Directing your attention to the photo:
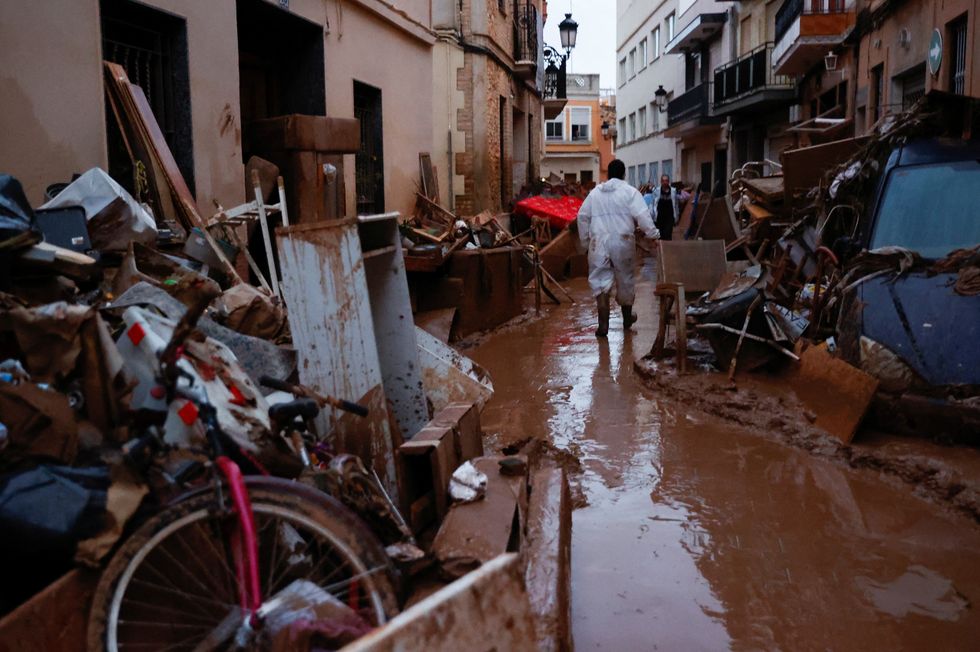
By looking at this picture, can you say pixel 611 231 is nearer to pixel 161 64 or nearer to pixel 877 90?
pixel 161 64

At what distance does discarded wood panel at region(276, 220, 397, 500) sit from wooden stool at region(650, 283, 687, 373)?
13.8 feet

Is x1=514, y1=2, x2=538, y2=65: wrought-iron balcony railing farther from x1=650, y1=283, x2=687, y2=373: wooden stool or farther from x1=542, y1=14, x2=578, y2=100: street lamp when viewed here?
x1=650, y1=283, x2=687, y2=373: wooden stool

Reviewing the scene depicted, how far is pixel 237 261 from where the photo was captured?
22.3 ft

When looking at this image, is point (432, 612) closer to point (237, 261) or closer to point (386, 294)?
point (386, 294)

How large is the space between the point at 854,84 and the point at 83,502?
1927cm

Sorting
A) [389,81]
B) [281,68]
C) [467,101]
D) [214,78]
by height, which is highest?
[467,101]

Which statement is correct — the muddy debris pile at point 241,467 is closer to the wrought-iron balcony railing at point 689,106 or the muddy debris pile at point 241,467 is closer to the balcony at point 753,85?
the balcony at point 753,85

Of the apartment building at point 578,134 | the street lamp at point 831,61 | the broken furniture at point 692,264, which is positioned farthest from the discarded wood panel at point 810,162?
the apartment building at point 578,134

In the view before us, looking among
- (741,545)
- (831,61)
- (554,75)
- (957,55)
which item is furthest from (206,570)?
(554,75)

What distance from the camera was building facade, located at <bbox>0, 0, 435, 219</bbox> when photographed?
580 centimetres

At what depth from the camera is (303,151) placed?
8.93 m

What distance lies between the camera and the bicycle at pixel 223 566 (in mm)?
2539

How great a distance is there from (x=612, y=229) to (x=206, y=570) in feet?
26.1

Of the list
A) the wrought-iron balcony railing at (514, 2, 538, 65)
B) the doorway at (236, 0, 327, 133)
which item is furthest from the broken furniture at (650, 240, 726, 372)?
the wrought-iron balcony railing at (514, 2, 538, 65)
